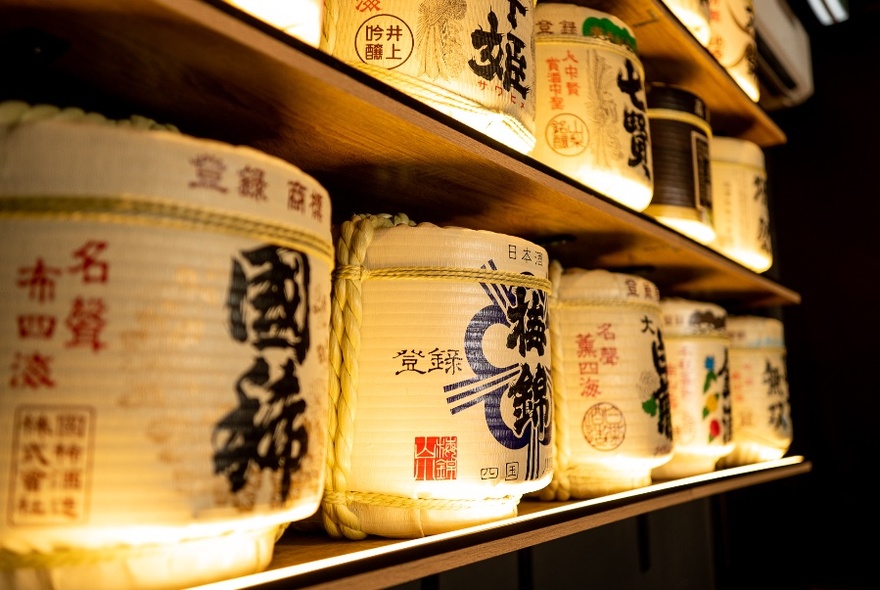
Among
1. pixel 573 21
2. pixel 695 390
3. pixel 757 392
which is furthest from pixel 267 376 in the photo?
pixel 757 392

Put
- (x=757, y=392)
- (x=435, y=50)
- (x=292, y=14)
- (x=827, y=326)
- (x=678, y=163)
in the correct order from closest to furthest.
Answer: (x=292, y=14) → (x=435, y=50) → (x=678, y=163) → (x=757, y=392) → (x=827, y=326)

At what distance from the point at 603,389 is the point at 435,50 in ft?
1.69

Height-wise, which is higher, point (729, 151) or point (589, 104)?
point (729, 151)

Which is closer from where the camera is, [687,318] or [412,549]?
[412,549]

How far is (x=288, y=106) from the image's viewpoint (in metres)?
0.57

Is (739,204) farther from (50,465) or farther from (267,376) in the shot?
(50,465)

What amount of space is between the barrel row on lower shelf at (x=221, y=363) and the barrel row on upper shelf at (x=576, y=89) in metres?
0.15

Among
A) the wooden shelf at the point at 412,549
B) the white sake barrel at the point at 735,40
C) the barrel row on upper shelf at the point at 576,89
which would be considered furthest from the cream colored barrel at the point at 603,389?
the white sake barrel at the point at 735,40

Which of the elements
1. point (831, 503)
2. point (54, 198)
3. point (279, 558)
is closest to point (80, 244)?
point (54, 198)

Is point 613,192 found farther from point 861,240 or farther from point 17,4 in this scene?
point 861,240

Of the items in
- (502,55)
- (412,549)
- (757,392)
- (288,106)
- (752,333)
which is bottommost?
(412,549)

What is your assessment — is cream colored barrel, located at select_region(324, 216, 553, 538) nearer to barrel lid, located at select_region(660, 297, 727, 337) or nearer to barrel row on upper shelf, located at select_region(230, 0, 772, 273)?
barrel row on upper shelf, located at select_region(230, 0, 772, 273)

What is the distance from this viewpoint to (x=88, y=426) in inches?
15.5

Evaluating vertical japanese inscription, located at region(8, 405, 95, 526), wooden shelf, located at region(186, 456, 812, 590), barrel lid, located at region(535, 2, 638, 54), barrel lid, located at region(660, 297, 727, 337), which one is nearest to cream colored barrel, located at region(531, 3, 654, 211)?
barrel lid, located at region(535, 2, 638, 54)
